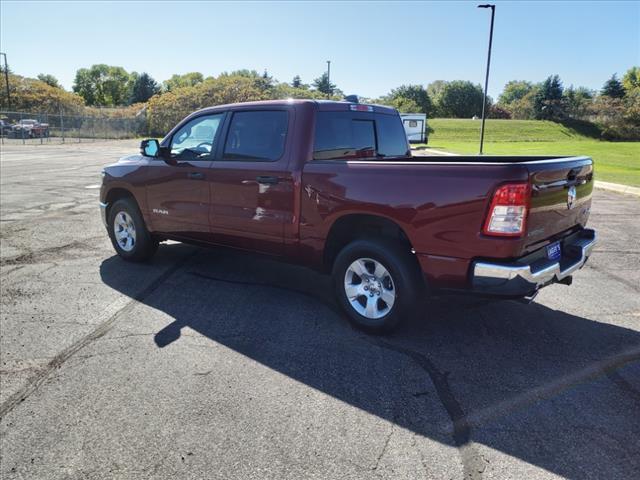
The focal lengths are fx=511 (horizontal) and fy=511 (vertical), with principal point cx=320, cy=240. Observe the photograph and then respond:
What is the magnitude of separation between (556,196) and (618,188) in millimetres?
11431

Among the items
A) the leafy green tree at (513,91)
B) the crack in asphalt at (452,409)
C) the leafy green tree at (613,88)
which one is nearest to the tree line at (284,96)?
the leafy green tree at (613,88)

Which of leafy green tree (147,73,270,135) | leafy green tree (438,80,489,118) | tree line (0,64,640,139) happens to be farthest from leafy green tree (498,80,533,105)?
leafy green tree (147,73,270,135)

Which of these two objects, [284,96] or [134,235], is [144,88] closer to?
[284,96]

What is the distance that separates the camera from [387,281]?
415cm

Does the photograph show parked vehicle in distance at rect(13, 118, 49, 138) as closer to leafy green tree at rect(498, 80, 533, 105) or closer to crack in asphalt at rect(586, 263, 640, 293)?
crack in asphalt at rect(586, 263, 640, 293)

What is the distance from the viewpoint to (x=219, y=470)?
2.58 m

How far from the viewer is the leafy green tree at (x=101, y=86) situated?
117625 millimetres

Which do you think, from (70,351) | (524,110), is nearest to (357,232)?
(70,351)

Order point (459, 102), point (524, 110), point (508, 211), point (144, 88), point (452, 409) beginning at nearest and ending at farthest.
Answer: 1. point (452, 409)
2. point (508, 211)
3. point (524, 110)
4. point (144, 88)
5. point (459, 102)

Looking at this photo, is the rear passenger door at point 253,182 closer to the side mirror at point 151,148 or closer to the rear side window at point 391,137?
the side mirror at point 151,148

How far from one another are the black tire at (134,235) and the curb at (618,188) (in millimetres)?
11640

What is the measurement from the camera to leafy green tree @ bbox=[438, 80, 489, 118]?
102 meters

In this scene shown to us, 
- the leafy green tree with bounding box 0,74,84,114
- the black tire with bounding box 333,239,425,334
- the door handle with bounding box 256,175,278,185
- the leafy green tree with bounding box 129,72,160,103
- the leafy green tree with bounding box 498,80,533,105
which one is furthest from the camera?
the leafy green tree with bounding box 498,80,533,105

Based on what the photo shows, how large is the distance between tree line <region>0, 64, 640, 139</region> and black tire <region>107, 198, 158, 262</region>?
818cm
